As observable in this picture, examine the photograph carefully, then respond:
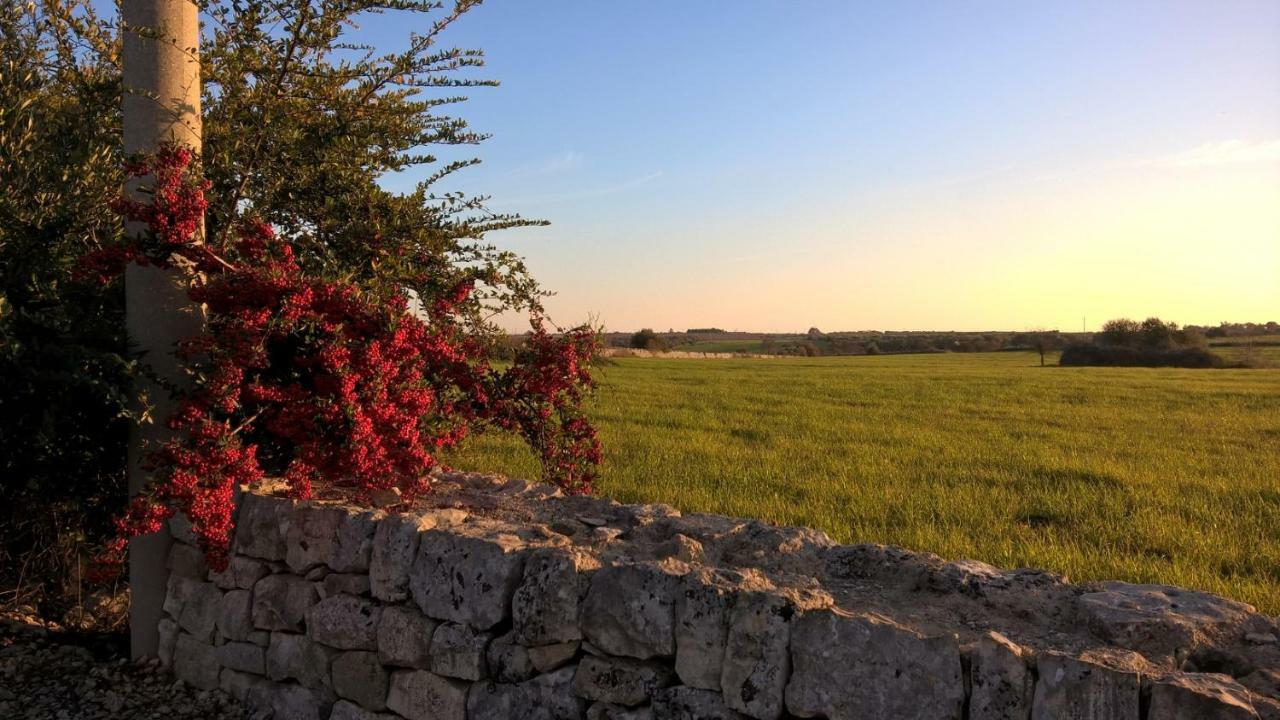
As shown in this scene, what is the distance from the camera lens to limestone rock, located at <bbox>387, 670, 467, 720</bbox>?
12.3ft

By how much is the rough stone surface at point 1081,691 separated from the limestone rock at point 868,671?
0.81 ft

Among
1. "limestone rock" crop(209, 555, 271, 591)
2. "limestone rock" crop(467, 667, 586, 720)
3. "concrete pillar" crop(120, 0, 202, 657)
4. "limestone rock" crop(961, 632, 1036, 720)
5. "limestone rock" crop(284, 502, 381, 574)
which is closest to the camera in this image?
"limestone rock" crop(961, 632, 1036, 720)

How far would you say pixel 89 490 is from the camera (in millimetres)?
5527

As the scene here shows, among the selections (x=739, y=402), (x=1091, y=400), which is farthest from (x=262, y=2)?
(x=1091, y=400)

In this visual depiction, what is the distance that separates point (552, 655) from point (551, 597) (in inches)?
9.9

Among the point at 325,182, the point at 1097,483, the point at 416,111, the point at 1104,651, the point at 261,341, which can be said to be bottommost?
the point at 1097,483

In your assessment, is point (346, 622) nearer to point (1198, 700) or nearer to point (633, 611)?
point (633, 611)

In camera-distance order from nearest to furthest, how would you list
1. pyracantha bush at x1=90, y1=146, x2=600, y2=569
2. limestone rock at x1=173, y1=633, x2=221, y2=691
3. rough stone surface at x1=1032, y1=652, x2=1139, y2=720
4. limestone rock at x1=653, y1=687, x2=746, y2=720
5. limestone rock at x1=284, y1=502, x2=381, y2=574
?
rough stone surface at x1=1032, y1=652, x2=1139, y2=720
limestone rock at x1=653, y1=687, x2=746, y2=720
limestone rock at x1=284, y1=502, x2=381, y2=574
pyracantha bush at x1=90, y1=146, x2=600, y2=569
limestone rock at x1=173, y1=633, x2=221, y2=691

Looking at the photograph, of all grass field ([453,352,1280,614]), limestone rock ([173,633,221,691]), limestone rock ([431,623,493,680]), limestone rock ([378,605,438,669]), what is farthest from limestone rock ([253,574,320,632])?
grass field ([453,352,1280,614])

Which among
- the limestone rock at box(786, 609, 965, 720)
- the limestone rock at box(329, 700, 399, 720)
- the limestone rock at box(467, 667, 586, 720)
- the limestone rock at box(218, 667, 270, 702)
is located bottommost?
the limestone rock at box(218, 667, 270, 702)

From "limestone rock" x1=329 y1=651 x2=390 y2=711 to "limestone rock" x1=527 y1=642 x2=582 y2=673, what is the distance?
959 mm

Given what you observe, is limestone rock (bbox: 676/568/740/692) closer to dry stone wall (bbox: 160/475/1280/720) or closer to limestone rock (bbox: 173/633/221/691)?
dry stone wall (bbox: 160/475/1280/720)

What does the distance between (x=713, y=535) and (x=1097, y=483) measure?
317 inches

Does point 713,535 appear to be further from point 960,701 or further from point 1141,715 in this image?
point 1141,715
